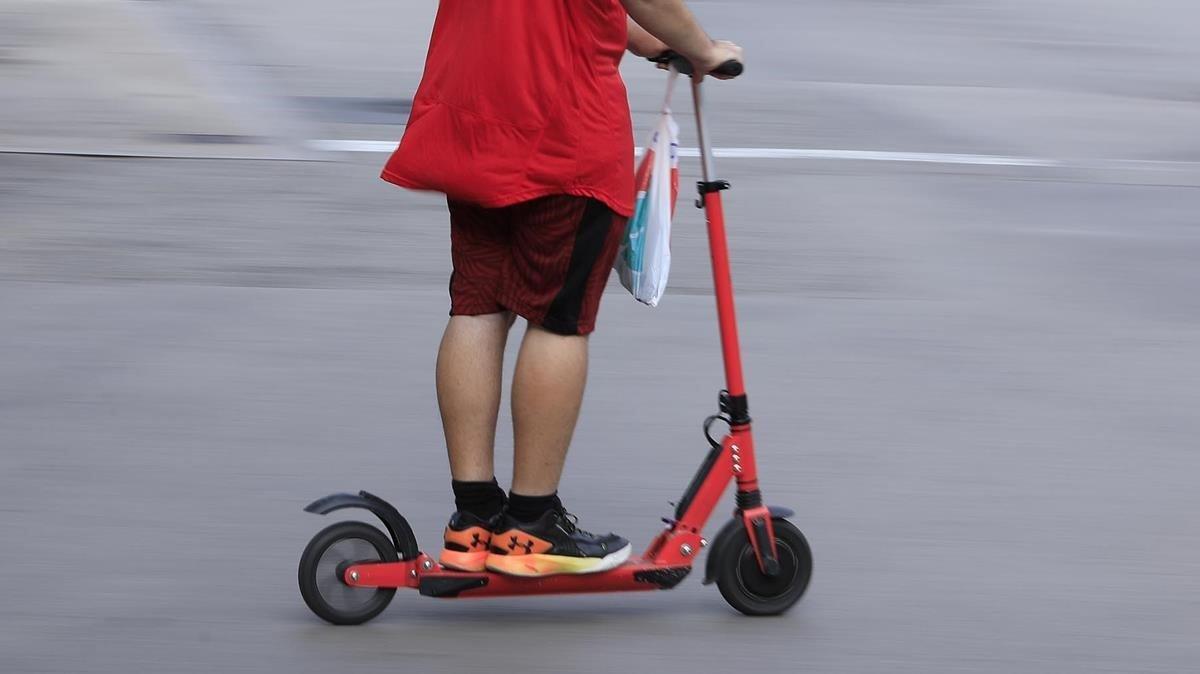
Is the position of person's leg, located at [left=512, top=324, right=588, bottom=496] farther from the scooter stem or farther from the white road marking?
the white road marking

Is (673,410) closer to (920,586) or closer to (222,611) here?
(920,586)

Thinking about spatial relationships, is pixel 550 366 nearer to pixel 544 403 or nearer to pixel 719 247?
pixel 544 403

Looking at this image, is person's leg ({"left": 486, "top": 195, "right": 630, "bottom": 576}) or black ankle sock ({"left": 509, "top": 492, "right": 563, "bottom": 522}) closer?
person's leg ({"left": 486, "top": 195, "right": 630, "bottom": 576})

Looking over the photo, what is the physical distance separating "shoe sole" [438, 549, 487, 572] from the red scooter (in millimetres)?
15

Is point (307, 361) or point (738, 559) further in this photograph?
point (307, 361)

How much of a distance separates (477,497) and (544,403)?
26 centimetres

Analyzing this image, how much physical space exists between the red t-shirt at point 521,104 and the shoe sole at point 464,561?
→ 2.49ft

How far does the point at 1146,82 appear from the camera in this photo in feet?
38.8

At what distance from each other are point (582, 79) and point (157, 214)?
4295mm

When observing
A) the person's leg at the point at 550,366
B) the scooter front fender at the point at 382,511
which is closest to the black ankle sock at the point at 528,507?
the person's leg at the point at 550,366

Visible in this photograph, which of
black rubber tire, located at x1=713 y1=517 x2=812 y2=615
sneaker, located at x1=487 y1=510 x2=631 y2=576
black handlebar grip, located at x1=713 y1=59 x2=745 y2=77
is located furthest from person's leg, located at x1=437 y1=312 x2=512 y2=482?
black handlebar grip, located at x1=713 y1=59 x2=745 y2=77

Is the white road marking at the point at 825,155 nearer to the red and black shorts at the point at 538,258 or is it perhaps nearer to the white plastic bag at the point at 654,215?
the white plastic bag at the point at 654,215

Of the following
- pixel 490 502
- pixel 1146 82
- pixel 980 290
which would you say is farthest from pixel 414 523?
pixel 1146 82

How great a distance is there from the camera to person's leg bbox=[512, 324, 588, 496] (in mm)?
3799
